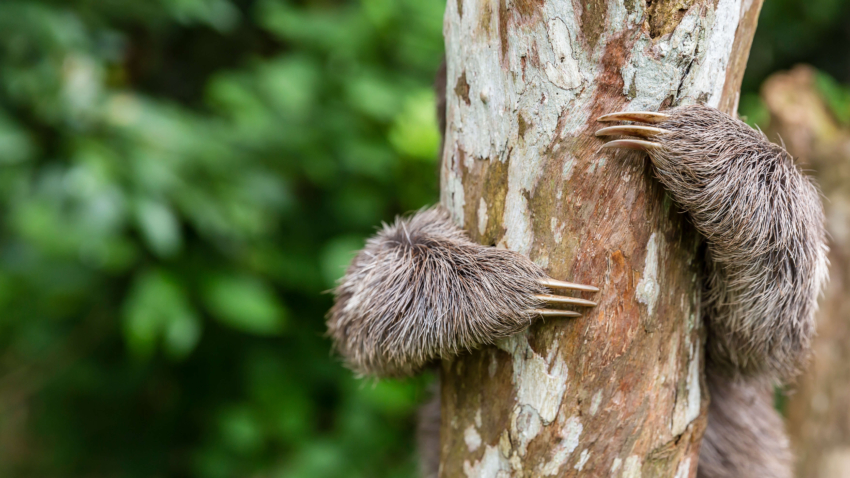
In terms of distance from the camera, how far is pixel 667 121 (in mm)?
1103

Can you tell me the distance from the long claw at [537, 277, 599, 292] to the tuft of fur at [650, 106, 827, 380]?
0.24 meters

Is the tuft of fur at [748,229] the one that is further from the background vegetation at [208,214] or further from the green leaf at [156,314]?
the green leaf at [156,314]

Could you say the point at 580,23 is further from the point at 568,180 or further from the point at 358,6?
the point at 358,6

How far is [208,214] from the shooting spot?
8.96ft

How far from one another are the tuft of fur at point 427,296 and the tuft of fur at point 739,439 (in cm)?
85

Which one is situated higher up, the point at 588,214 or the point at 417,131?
the point at 417,131

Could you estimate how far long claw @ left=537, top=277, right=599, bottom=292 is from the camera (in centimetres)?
114

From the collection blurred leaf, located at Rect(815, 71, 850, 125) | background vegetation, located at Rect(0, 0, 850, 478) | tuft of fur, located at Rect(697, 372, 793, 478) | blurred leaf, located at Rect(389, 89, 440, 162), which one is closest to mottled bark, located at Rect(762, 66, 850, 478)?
blurred leaf, located at Rect(815, 71, 850, 125)

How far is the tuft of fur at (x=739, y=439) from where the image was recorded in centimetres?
172

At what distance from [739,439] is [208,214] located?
228 cm

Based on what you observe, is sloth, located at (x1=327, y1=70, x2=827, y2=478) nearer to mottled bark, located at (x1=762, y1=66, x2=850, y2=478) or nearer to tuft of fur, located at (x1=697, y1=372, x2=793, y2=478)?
tuft of fur, located at (x1=697, y1=372, x2=793, y2=478)

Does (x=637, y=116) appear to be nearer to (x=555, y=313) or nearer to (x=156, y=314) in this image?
(x=555, y=313)

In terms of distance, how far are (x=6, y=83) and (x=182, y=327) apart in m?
1.39

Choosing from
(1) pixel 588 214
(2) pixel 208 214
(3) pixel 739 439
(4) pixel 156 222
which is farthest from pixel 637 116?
(2) pixel 208 214
